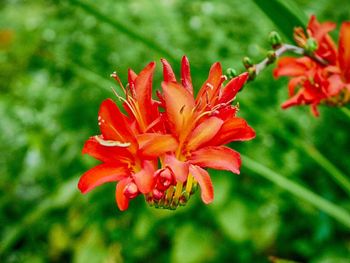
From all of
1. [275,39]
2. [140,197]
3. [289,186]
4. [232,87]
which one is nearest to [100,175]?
[232,87]

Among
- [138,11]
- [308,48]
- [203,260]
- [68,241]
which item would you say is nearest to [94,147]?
[308,48]

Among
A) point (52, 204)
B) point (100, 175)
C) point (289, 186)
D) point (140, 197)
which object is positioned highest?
point (100, 175)

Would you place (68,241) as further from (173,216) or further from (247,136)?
(247,136)

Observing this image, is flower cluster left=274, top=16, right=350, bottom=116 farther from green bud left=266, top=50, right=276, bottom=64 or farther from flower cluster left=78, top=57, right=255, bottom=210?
flower cluster left=78, top=57, right=255, bottom=210

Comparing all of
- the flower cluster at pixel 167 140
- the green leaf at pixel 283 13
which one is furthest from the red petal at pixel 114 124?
the green leaf at pixel 283 13

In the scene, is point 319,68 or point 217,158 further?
point 319,68

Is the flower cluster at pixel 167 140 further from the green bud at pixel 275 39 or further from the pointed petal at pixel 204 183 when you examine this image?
the green bud at pixel 275 39

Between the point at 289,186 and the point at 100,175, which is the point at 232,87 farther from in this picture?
the point at 289,186

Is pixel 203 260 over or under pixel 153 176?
under

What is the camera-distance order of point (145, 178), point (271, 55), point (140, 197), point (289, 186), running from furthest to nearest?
point (140, 197)
point (289, 186)
point (271, 55)
point (145, 178)
